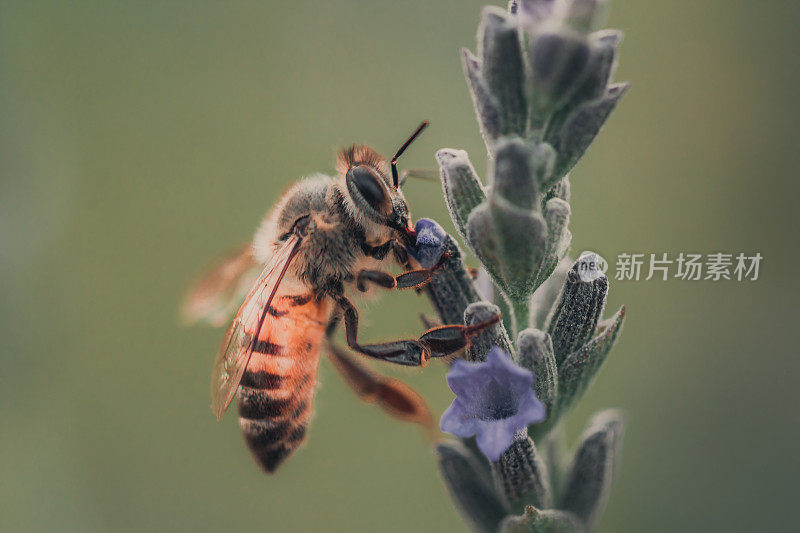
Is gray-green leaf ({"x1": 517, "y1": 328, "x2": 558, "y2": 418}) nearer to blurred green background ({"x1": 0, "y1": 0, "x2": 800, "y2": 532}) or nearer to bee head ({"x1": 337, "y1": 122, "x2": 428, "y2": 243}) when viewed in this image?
bee head ({"x1": 337, "y1": 122, "x2": 428, "y2": 243})

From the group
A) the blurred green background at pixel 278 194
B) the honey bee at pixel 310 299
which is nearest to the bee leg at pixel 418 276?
the honey bee at pixel 310 299


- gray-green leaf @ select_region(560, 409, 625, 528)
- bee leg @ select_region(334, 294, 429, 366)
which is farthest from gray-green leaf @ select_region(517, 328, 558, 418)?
bee leg @ select_region(334, 294, 429, 366)

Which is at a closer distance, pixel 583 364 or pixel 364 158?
pixel 583 364

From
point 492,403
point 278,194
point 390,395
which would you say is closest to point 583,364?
point 492,403

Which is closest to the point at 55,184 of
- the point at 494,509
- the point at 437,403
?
the point at 437,403

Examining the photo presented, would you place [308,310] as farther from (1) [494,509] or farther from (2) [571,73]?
(2) [571,73]

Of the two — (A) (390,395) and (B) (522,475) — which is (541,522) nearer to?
(B) (522,475)

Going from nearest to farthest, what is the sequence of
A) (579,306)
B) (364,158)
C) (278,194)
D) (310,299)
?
(579,306)
(364,158)
(310,299)
(278,194)

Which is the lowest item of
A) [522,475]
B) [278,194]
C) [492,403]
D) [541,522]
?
[541,522]
